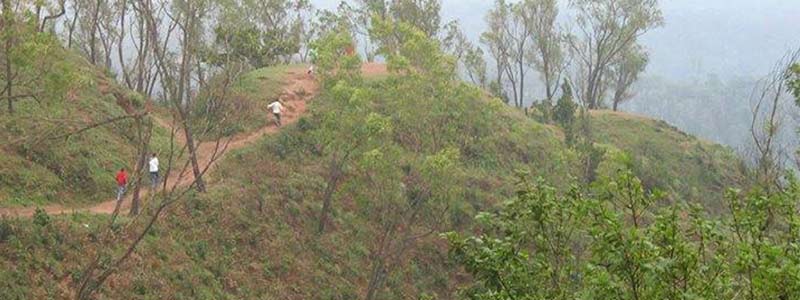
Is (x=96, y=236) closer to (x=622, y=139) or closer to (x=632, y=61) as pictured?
(x=622, y=139)

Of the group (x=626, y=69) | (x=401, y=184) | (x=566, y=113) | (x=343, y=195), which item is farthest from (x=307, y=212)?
(x=626, y=69)

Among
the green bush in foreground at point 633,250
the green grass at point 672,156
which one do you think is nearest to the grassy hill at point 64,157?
the green bush in foreground at point 633,250

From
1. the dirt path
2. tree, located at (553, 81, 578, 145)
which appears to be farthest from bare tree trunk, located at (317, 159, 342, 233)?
tree, located at (553, 81, 578, 145)

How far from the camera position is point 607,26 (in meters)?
44.9

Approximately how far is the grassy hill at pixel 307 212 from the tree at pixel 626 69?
25.6 meters

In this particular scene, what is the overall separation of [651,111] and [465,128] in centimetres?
18579

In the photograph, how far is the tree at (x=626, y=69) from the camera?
176 feet

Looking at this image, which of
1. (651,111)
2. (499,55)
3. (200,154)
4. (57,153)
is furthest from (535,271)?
(651,111)

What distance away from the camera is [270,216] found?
79.8ft

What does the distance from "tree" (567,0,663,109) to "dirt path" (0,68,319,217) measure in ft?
61.1

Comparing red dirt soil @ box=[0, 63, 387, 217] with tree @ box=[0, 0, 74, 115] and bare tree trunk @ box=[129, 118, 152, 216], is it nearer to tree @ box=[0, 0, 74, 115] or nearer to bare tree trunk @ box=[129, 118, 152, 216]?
bare tree trunk @ box=[129, 118, 152, 216]

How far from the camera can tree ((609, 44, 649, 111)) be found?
5369cm

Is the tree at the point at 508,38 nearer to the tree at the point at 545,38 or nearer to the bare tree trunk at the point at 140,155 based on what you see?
the tree at the point at 545,38

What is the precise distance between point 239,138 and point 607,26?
25.2 metres
